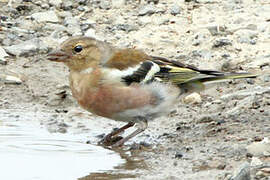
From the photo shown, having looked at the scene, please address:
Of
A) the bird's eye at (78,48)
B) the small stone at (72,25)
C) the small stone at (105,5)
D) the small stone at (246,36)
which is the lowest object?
the bird's eye at (78,48)

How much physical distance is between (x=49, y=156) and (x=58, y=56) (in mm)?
1003

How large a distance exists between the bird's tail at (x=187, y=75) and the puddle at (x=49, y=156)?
3.36 feet

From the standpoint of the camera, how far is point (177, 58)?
9531 millimetres

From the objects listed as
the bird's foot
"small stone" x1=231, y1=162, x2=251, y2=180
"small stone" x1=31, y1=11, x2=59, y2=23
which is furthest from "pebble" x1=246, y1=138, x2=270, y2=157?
"small stone" x1=31, y1=11, x2=59, y2=23

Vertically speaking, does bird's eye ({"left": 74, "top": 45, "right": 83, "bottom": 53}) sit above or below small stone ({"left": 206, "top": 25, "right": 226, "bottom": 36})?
below

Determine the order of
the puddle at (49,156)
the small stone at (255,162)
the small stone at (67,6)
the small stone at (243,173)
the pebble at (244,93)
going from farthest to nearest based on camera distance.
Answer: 1. the small stone at (67,6)
2. the pebble at (244,93)
3. the puddle at (49,156)
4. the small stone at (255,162)
5. the small stone at (243,173)

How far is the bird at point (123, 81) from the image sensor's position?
285 inches

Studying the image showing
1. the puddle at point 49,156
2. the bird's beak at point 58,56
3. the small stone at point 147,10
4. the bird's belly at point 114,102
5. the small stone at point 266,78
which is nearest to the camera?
the puddle at point 49,156

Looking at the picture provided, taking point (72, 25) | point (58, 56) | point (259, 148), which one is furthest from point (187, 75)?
point (72, 25)

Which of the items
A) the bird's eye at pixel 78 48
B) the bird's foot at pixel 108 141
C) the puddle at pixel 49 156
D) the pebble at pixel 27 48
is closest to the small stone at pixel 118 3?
the pebble at pixel 27 48

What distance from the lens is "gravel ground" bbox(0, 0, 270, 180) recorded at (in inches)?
268

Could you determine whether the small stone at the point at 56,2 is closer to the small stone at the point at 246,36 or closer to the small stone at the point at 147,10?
the small stone at the point at 147,10

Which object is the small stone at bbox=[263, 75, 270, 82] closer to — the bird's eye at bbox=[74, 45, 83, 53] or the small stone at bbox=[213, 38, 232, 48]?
the small stone at bbox=[213, 38, 232, 48]

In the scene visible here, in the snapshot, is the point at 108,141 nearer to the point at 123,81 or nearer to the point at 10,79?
the point at 123,81
